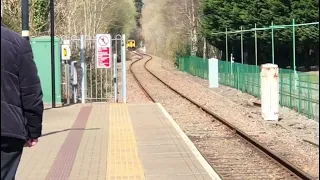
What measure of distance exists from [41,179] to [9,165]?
447 cm

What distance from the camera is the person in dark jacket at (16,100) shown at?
4.03 meters

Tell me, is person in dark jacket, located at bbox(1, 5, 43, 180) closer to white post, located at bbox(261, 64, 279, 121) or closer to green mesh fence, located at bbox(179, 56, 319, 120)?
green mesh fence, located at bbox(179, 56, 319, 120)

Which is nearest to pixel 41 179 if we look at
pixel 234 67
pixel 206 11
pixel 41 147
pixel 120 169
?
pixel 120 169

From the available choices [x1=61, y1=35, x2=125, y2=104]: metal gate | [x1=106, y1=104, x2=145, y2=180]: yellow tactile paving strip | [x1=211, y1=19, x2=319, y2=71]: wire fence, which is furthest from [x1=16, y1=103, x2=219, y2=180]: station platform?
[x1=211, y1=19, x2=319, y2=71]: wire fence

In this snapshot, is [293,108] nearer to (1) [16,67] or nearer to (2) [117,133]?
(2) [117,133]

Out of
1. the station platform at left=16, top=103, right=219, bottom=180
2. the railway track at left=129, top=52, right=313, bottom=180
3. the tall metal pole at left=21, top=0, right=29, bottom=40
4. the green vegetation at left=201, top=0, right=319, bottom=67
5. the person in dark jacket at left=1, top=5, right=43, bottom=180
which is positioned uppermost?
the green vegetation at left=201, top=0, right=319, bottom=67

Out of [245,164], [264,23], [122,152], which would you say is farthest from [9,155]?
[264,23]

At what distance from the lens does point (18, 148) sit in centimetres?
425

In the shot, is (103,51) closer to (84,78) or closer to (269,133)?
(84,78)

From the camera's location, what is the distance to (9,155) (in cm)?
419

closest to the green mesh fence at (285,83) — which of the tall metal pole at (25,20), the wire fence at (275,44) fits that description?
the wire fence at (275,44)

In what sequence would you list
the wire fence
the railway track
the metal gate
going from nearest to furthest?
the railway track < the metal gate < the wire fence

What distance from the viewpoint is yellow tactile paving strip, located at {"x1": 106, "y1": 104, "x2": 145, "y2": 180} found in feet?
29.2

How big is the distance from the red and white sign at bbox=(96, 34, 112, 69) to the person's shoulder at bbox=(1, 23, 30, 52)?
16.1 meters
